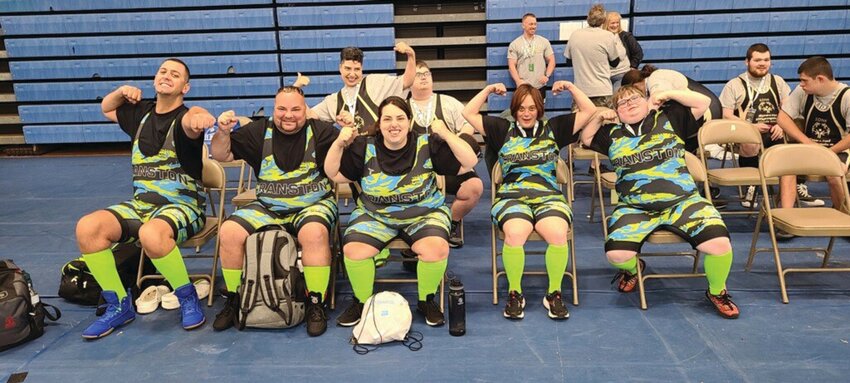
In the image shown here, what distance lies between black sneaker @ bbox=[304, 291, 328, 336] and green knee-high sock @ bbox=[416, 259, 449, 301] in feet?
1.76

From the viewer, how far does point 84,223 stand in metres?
3.08

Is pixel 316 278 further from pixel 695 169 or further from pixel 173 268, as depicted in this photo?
pixel 695 169

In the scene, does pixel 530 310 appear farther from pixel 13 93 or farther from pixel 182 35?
pixel 13 93

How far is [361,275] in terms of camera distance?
10.2ft

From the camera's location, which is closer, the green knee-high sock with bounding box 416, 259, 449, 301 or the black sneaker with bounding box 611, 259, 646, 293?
the green knee-high sock with bounding box 416, 259, 449, 301

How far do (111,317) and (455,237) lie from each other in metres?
2.35

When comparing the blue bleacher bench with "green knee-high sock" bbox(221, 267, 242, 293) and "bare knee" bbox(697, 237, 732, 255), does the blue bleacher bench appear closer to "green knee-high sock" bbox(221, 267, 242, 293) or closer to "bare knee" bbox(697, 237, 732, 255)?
"green knee-high sock" bbox(221, 267, 242, 293)

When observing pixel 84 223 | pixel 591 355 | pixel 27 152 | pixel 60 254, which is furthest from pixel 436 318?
pixel 27 152

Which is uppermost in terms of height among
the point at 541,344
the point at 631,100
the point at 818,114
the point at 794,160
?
the point at 631,100

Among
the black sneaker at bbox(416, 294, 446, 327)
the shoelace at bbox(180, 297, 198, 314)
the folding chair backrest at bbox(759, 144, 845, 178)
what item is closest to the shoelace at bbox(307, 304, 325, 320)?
the black sneaker at bbox(416, 294, 446, 327)

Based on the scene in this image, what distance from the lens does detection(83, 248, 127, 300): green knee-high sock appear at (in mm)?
3141

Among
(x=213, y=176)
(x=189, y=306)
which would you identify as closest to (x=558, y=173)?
(x=213, y=176)

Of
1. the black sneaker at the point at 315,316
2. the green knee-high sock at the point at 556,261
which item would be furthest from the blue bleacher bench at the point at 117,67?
the green knee-high sock at the point at 556,261

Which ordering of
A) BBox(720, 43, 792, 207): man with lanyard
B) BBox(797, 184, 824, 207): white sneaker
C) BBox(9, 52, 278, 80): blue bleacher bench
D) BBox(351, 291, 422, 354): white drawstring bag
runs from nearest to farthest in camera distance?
1. BBox(351, 291, 422, 354): white drawstring bag
2. BBox(720, 43, 792, 207): man with lanyard
3. BBox(797, 184, 824, 207): white sneaker
4. BBox(9, 52, 278, 80): blue bleacher bench
